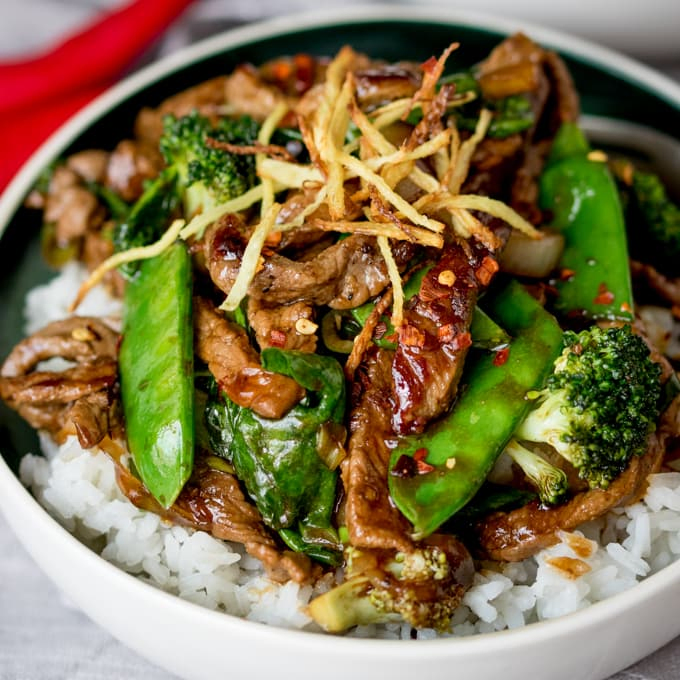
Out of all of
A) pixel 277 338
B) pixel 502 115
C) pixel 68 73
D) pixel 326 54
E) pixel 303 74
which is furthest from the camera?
pixel 68 73

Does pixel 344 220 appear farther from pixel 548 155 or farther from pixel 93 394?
pixel 548 155

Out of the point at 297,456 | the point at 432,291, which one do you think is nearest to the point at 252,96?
the point at 432,291

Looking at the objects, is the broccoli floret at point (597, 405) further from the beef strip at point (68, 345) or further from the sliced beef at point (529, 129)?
the beef strip at point (68, 345)

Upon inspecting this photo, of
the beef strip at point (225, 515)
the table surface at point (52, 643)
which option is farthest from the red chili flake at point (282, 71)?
the table surface at point (52, 643)

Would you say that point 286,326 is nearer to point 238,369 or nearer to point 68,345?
point 238,369

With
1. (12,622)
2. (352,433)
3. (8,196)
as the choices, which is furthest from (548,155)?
(12,622)
